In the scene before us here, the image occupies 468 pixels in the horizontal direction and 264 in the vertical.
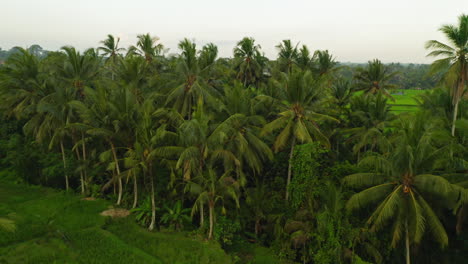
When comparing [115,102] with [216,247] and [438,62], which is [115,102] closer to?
[216,247]

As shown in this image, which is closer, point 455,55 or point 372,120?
point 455,55

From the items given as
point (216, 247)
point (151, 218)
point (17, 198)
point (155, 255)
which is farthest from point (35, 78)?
point (216, 247)

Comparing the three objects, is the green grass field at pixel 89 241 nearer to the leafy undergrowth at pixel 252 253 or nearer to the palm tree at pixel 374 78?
the leafy undergrowth at pixel 252 253

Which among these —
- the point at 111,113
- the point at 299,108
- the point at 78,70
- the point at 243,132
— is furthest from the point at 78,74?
the point at 299,108

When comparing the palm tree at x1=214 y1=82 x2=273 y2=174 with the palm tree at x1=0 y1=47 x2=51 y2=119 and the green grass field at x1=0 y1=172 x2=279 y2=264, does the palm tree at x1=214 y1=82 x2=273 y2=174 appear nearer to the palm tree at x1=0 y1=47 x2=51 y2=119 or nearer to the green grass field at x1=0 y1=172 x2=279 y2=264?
the green grass field at x1=0 y1=172 x2=279 y2=264

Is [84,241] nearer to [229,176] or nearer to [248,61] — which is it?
[229,176]

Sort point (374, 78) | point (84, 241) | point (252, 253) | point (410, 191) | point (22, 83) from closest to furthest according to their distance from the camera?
point (410, 191)
point (84, 241)
point (252, 253)
point (22, 83)
point (374, 78)

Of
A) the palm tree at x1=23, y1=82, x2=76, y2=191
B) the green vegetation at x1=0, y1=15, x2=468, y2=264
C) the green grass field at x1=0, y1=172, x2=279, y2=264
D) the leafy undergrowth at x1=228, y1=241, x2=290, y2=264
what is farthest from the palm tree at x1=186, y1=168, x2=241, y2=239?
the palm tree at x1=23, y1=82, x2=76, y2=191
